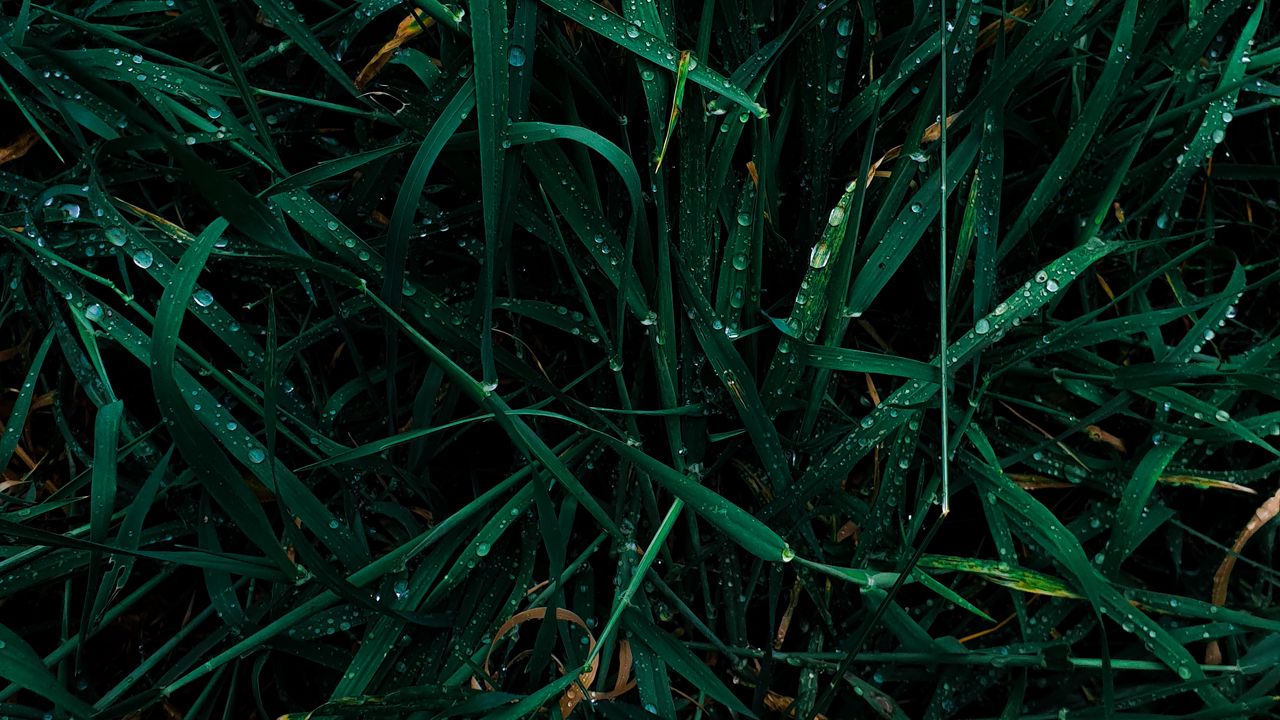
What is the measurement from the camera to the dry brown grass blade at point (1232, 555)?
3.65ft

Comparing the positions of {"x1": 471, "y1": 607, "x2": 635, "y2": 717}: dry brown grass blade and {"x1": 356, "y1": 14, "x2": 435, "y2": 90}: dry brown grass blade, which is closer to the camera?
{"x1": 471, "y1": 607, "x2": 635, "y2": 717}: dry brown grass blade

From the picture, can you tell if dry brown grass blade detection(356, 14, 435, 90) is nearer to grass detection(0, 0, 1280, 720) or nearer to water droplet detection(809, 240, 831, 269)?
grass detection(0, 0, 1280, 720)

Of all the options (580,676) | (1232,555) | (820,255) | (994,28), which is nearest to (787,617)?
(580,676)

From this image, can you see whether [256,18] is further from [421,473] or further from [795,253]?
[795,253]

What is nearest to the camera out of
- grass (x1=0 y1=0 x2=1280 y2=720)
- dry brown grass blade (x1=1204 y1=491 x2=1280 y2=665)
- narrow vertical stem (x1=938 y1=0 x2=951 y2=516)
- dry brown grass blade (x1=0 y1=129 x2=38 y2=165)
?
narrow vertical stem (x1=938 y1=0 x2=951 y2=516)

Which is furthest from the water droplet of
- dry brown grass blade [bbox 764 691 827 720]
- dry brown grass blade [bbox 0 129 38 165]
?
dry brown grass blade [bbox 0 129 38 165]

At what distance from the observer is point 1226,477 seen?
3.66 ft

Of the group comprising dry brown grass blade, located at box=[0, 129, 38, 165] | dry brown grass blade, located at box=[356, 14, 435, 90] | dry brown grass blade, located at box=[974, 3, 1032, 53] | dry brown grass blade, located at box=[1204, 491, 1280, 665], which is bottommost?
dry brown grass blade, located at box=[1204, 491, 1280, 665]

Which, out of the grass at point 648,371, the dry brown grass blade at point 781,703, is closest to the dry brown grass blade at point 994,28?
the grass at point 648,371

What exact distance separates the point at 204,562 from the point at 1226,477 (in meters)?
1.29

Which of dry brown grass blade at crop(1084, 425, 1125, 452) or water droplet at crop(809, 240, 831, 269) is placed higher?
water droplet at crop(809, 240, 831, 269)

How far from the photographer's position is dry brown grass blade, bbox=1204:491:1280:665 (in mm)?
1113

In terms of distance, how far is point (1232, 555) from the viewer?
3.72ft

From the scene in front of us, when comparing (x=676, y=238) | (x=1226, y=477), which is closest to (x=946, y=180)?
(x=676, y=238)
